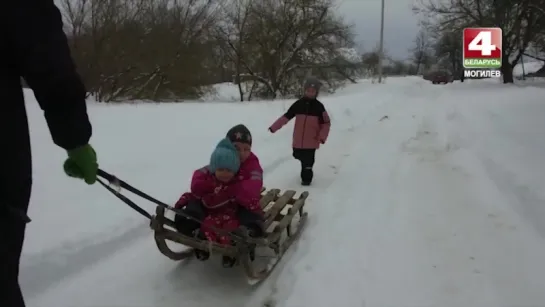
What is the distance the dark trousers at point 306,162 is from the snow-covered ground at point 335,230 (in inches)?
7.2

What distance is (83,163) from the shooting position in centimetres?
198

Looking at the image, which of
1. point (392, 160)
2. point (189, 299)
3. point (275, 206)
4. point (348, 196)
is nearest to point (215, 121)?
point (392, 160)

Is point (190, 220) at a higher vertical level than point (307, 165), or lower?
higher

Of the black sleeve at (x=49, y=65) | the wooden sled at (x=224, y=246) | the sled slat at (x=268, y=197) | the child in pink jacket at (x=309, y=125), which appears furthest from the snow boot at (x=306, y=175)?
the black sleeve at (x=49, y=65)

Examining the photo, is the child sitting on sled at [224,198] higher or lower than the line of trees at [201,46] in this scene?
lower

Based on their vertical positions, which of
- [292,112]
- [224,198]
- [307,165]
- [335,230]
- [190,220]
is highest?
[292,112]

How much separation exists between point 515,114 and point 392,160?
5.42 m

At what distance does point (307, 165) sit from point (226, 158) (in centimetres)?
323

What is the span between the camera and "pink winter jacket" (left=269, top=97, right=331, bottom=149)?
266 inches

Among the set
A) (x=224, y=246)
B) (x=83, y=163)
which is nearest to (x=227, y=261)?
(x=224, y=246)

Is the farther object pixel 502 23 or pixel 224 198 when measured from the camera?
pixel 502 23

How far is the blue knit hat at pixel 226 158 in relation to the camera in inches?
142

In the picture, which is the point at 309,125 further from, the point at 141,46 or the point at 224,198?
the point at 141,46

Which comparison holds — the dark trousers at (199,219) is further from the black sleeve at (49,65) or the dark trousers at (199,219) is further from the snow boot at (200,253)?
the black sleeve at (49,65)
